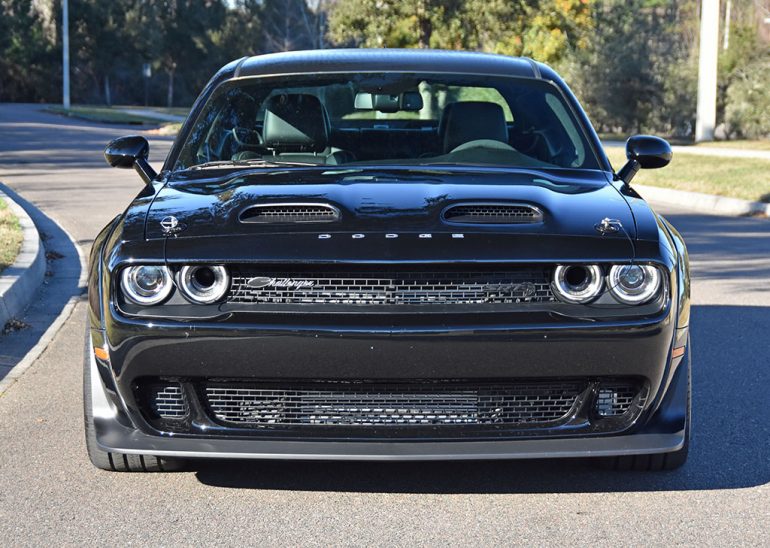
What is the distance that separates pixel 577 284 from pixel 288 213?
101cm

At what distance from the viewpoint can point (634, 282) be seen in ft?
12.9

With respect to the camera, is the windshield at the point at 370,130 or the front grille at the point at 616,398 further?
the windshield at the point at 370,130

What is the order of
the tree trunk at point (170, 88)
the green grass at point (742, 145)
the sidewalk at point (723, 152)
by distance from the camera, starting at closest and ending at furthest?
the sidewalk at point (723, 152) < the green grass at point (742, 145) < the tree trunk at point (170, 88)

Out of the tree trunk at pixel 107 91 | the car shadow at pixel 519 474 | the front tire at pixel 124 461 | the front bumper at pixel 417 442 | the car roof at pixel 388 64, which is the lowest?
the tree trunk at pixel 107 91

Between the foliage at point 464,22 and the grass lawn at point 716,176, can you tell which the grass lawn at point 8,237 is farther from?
the foliage at point 464,22

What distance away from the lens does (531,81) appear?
568cm

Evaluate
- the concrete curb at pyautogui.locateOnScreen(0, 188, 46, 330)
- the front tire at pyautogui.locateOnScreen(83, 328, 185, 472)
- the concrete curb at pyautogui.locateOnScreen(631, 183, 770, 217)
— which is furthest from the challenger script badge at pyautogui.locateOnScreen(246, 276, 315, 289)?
the concrete curb at pyautogui.locateOnScreen(631, 183, 770, 217)

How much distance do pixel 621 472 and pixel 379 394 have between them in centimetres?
108

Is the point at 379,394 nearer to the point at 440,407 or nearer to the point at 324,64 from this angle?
the point at 440,407

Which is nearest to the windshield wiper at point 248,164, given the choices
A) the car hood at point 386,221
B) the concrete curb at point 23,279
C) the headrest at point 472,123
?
the car hood at point 386,221

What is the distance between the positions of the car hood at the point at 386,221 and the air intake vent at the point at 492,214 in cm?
3

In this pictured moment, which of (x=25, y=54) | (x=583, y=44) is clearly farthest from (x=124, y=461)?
(x=25, y=54)

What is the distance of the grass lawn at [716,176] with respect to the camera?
17.4 m

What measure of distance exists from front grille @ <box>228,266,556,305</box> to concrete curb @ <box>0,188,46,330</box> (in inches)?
156
